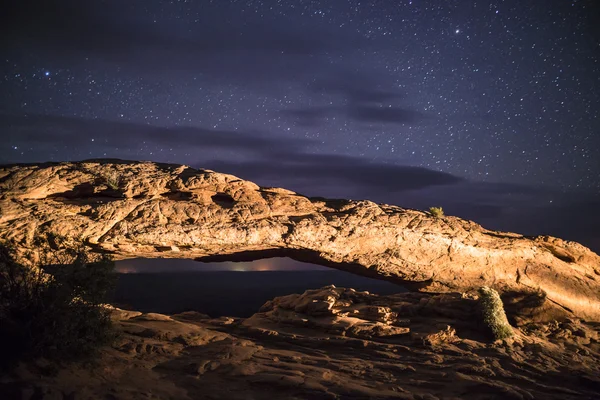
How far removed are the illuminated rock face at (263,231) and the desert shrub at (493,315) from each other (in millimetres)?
2683

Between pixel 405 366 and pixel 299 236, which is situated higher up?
pixel 299 236

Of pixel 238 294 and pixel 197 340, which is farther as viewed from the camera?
pixel 238 294

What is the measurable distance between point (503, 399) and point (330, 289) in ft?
29.5

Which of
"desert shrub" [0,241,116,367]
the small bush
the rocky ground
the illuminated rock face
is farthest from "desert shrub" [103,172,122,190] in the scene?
the small bush

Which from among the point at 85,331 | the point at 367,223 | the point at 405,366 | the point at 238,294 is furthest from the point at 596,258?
the point at 238,294

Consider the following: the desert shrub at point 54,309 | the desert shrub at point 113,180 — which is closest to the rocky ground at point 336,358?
the desert shrub at point 54,309

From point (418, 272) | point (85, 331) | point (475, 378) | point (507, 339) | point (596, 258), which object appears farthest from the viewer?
point (596, 258)

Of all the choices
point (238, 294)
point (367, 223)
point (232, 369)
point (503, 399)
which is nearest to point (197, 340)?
point (232, 369)

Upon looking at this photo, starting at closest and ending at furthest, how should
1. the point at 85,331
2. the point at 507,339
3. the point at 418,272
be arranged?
the point at 85,331, the point at 507,339, the point at 418,272

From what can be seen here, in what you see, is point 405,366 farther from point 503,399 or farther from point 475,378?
point 503,399

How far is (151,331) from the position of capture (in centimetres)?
1239

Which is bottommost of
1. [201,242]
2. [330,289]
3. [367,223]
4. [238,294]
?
[238,294]

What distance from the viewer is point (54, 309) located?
8.87 m

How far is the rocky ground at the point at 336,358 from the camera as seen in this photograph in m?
8.70
